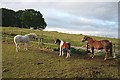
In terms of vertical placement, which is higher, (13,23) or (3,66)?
(13,23)

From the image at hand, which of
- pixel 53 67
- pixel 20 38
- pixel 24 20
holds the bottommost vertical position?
pixel 53 67

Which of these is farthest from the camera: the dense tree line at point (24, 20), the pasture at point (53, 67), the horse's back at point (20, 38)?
the dense tree line at point (24, 20)

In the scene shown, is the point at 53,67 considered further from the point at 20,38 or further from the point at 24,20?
Answer: the point at 24,20

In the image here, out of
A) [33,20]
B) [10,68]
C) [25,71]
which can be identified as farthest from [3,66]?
[33,20]

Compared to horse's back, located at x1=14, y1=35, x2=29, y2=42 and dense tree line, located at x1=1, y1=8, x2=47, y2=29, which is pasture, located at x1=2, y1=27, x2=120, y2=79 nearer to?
horse's back, located at x1=14, y1=35, x2=29, y2=42

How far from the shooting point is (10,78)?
1536 cm

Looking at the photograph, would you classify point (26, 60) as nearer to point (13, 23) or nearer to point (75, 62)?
point (75, 62)

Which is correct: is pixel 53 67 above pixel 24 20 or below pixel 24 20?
below

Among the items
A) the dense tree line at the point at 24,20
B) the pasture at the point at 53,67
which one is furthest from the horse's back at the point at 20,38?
the dense tree line at the point at 24,20

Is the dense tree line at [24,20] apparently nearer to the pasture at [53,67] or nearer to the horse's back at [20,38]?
the horse's back at [20,38]

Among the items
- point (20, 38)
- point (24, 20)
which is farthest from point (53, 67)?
point (24, 20)

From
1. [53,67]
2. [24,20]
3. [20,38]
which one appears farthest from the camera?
[24,20]

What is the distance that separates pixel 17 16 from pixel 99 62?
7332cm

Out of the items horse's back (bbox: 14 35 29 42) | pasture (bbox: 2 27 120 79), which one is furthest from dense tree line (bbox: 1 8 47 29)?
pasture (bbox: 2 27 120 79)
